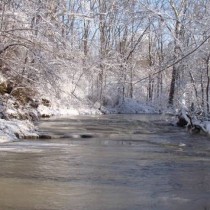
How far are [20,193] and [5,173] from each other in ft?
5.90

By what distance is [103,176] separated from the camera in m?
9.60

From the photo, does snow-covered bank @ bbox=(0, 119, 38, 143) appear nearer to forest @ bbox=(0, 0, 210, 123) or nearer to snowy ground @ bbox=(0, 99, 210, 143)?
snowy ground @ bbox=(0, 99, 210, 143)

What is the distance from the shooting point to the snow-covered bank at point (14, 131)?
15.7 meters

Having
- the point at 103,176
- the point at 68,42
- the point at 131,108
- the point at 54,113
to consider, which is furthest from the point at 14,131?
the point at 131,108

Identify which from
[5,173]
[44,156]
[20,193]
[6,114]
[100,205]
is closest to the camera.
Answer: [100,205]

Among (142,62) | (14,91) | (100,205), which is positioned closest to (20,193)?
(100,205)

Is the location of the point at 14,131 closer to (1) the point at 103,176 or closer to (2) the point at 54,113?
(1) the point at 103,176

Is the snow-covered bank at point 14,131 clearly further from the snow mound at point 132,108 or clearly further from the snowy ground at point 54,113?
the snow mound at point 132,108

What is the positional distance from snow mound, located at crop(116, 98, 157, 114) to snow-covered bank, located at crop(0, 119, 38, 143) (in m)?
26.0

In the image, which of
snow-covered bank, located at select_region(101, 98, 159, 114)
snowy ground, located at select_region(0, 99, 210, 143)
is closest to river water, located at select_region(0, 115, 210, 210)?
snowy ground, located at select_region(0, 99, 210, 143)

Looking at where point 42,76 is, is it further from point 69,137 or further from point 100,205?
point 100,205

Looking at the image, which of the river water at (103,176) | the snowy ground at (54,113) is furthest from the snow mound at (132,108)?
the river water at (103,176)

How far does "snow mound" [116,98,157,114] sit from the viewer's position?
146 ft

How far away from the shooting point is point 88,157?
12.2m
